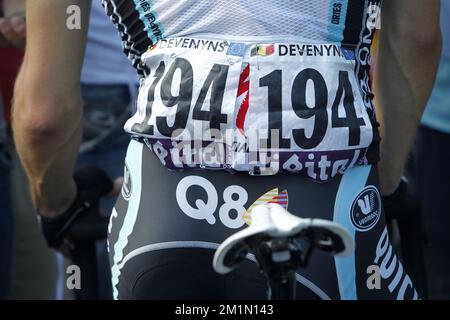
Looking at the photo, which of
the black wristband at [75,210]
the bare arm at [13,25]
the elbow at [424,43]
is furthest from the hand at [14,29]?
the elbow at [424,43]

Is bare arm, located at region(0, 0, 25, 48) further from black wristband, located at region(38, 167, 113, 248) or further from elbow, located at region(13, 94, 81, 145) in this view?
elbow, located at region(13, 94, 81, 145)

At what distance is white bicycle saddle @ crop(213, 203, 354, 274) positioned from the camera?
5.95 feet

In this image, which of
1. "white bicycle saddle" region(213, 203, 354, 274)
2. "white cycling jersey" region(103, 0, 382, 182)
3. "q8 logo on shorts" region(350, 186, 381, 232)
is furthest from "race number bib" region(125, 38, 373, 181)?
"white bicycle saddle" region(213, 203, 354, 274)

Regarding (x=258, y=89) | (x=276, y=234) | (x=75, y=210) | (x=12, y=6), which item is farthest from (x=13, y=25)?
(x=276, y=234)

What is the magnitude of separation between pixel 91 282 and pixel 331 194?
1063mm

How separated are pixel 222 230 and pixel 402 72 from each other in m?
0.73

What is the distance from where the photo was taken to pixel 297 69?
7.02ft

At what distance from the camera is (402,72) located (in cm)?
255

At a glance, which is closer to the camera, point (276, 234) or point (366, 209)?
point (276, 234)

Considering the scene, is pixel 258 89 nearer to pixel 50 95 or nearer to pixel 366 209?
pixel 366 209

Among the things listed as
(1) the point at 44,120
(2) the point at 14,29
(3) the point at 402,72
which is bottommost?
(2) the point at 14,29

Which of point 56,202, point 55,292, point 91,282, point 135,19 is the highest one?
point 135,19
